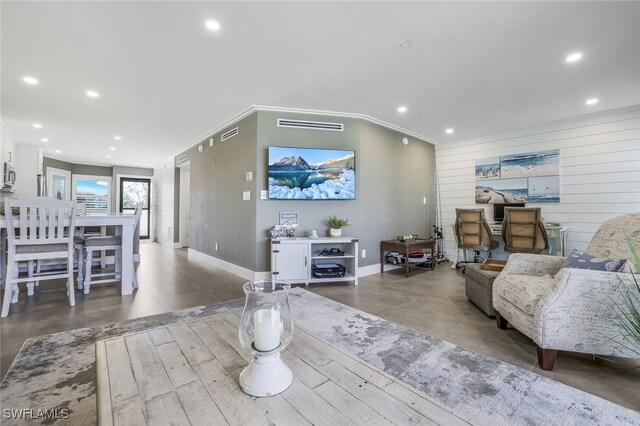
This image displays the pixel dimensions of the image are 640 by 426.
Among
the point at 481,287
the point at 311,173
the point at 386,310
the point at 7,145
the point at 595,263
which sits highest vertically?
the point at 7,145

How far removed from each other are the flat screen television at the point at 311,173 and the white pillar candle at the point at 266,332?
3.06m

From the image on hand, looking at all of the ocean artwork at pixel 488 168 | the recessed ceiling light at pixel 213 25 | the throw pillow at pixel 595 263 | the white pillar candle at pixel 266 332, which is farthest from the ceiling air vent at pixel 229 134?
the ocean artwork at pixel 488 168

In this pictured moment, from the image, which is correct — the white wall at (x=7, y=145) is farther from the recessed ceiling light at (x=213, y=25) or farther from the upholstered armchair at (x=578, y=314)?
the upholstered armchair at (x=578, y=314)

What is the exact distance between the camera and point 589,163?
14.0ft

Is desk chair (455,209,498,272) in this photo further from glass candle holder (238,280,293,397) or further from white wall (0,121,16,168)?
white wall (0,121,16,168)

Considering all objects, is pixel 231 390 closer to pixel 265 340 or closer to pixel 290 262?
pixel 265 340

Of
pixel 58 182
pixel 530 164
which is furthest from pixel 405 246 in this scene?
pixel 58 182

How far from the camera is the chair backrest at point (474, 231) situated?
4.53 meters

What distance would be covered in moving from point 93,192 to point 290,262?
28.4ft

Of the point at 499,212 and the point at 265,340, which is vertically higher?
the point at 499,212

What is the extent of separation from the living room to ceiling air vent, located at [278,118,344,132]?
0.14ft

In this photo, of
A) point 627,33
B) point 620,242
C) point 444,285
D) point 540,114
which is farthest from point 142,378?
point 540,114

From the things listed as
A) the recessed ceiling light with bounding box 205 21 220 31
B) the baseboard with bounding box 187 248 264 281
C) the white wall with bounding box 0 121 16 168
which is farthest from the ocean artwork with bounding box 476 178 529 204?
the white wall with bounding box 0 121 16 168

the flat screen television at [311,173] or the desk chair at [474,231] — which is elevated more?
the flat screen television at [311,173]
